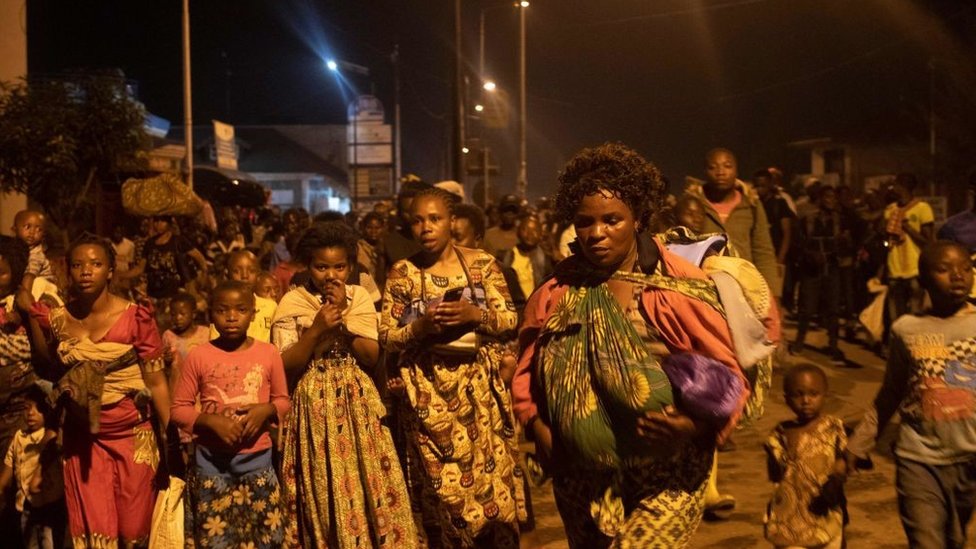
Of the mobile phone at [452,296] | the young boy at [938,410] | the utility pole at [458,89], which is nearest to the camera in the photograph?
the young boy at [938,410]

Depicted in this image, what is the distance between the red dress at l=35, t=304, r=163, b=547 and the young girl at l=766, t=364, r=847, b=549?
3389 mm

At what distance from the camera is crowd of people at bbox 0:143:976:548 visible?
3.76m

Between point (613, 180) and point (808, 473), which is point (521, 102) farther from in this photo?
point (613, 180)

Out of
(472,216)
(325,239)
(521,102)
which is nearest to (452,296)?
(325,239)

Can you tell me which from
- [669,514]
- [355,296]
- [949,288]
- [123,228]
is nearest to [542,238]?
[123,228]

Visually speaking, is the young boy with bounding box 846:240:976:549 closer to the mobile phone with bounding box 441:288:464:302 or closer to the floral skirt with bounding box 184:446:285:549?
the mobile phone with bounding box 441:288:464:302

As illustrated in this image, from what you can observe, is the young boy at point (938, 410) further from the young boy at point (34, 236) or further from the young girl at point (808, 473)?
the young boy at point (34, 236)

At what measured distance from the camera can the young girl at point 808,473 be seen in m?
5.25

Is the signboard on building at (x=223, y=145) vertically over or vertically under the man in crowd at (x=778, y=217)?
over

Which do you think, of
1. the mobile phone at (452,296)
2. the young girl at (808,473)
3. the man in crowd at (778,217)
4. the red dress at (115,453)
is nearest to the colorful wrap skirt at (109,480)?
the red dress at (115,453)

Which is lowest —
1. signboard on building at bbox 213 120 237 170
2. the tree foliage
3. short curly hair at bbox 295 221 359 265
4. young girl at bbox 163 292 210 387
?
young girl at bbox 163 292 210 387

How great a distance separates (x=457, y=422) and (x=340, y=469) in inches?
26.8

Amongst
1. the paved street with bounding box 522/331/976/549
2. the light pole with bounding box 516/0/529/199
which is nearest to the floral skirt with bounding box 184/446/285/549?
the paved street with bounding box 522/331/976/549

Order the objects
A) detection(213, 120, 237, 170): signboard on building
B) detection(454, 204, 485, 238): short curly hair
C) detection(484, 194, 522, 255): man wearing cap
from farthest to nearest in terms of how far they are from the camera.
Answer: detection(213, 120, 237, 170): signboard on building < detection(484, 194, 522, 255): man wearing cap < detection(454, 204, 485, 238): short curly hair
